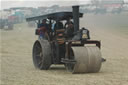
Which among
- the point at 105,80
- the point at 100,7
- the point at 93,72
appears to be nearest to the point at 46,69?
the point at 93,72

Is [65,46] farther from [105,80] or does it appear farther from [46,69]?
[105,80]

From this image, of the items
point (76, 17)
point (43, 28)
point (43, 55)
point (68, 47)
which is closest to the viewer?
point (68, 47)

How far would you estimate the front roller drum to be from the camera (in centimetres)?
1102

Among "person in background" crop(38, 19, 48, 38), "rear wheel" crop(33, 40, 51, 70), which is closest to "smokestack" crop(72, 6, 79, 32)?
"rear wheel" crop(33, 40, 51, 70)

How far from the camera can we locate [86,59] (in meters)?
11.1

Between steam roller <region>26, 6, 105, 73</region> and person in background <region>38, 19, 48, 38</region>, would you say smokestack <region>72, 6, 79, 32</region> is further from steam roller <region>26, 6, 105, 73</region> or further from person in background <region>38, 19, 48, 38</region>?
person in background <region>38, 19, 48, 38</region>

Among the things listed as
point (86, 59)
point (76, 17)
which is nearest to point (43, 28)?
point (76, 17)

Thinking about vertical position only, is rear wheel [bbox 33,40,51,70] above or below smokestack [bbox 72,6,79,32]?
below

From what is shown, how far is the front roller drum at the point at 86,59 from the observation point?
11.0 m

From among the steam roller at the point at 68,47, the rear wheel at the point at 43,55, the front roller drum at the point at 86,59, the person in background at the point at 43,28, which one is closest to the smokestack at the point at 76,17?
the steam roller at the point at 68,47

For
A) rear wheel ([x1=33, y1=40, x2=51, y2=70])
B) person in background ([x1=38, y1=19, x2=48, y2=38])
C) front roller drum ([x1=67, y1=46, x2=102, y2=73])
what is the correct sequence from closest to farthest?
1. front roller drum ([x1=67, y1=46, x2=102, y2=73])
2. rear wheel ([x1=33, y1=40, x2=51, y2=70])
3. person in background ([x1=38, y1=19, x2=48, y2=38])

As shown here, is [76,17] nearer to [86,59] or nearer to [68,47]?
[68,47]

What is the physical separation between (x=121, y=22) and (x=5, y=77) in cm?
4080

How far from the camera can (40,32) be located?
13.3 meters
